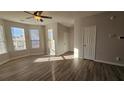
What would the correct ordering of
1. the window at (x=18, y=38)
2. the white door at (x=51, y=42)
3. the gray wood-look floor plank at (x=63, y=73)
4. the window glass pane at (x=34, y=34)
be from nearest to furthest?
1. the gray wood-look floor plank at (x=63, y=73)
2. the window at (x=18, y=38)
3. the white door at (x=51, y=42)
4. the window glass pane at (x=34, y=34)

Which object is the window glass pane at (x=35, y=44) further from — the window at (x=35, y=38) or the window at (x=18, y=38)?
the window at (x=18, y=38)

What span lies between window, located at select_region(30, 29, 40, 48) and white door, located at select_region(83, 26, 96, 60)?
155 inches

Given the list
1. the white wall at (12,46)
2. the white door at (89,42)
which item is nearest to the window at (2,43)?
the white wall at (12,46)

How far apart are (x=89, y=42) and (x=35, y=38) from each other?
435cm

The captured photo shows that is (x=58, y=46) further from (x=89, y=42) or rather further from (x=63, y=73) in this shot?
(x=63, y=73)

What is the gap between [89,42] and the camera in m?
4.90

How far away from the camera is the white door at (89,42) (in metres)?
4.68

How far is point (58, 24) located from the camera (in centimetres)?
630

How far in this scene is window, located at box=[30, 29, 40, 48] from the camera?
22.6ft

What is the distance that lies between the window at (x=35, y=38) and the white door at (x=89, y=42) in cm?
394

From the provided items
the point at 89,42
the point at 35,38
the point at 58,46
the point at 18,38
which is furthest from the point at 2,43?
the point at 89,42

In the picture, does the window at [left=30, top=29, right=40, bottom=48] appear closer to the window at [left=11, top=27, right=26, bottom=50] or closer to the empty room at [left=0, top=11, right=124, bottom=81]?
the empty room at [left=0, top=11, right=124, bottom=81]
